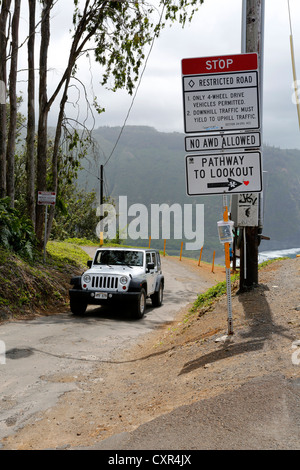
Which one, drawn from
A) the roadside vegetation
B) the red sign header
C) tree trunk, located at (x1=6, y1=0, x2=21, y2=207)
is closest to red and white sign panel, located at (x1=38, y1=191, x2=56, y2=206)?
tree trunk, located at (x1=6, y1=0, x2=21, y2=207)

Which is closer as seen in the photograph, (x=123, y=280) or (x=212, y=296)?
(x=212, y=296)

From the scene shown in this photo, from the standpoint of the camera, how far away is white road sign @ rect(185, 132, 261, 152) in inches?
254

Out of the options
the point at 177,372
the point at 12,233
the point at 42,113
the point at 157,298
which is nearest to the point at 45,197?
the point at 12,233

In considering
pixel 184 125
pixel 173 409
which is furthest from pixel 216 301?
pixel 173 409

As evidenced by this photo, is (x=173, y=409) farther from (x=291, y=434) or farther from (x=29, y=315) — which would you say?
(x=29, y=315)

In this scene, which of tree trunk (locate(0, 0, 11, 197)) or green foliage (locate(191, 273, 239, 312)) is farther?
tree trunk (locate(0, 0, 11, 197))

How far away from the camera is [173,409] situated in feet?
14.0

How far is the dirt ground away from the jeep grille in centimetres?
327

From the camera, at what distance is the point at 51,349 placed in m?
7.73

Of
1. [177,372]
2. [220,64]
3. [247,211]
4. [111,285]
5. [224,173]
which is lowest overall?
[177,372]

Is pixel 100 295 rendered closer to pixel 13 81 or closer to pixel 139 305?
pixel 139 305

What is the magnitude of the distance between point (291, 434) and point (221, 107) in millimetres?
4331

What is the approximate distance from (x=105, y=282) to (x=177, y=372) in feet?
20.2

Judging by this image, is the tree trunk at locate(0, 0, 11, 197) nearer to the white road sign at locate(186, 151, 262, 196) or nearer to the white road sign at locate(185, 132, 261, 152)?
the white road sign at locate(185, 132, 261, 152)
